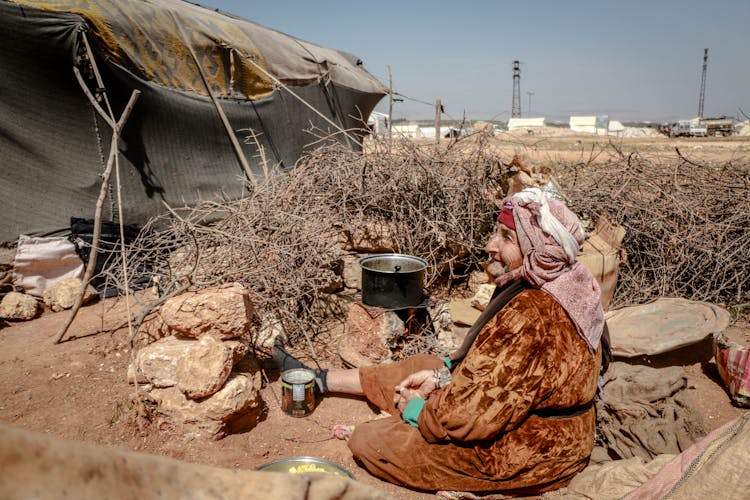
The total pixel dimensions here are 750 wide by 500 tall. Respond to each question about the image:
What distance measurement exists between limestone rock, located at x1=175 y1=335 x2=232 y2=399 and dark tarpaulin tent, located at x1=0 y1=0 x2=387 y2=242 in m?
3.27

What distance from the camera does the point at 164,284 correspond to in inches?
166

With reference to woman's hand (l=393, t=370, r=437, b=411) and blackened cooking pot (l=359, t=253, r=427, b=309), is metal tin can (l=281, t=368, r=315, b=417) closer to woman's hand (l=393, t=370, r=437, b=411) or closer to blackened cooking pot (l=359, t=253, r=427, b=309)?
woman's hand (l=393, t=370, r=437, b=411)

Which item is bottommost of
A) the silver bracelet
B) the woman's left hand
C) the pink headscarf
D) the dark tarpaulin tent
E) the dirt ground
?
the dirt ground

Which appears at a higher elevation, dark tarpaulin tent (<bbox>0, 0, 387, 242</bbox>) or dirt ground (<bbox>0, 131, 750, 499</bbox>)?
dark tarpaulin tent (<bbox>0, 0, 387, 242</bbox>)

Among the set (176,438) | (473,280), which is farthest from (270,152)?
(176,438)

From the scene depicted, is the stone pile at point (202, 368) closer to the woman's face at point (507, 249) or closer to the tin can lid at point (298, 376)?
the tin can lid at point (298, 376)

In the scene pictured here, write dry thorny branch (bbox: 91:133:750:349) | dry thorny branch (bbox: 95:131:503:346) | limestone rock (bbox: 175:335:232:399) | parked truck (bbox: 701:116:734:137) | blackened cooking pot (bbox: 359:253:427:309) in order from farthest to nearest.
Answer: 1. parked truck (bbox: 701:116:734:137)
2. dry thorny branch (bbox: 91:133:750:349)
3. dry thorny branch (bbox: 95:131:503:346)
4. blackened cooking pot (bbox: 359:253:427:309)
5. limestone rock (bbox: 175:335:232:399)

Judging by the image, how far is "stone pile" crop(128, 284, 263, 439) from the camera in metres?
2.84

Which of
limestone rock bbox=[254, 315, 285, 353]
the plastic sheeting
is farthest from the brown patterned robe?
the plastic sheeting

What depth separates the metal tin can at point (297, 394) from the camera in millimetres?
3159

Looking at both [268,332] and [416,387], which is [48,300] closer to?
[268,332]

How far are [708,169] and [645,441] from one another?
15.2 feet

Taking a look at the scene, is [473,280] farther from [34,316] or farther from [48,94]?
[48,94]

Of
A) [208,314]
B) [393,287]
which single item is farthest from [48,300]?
[393,287]
